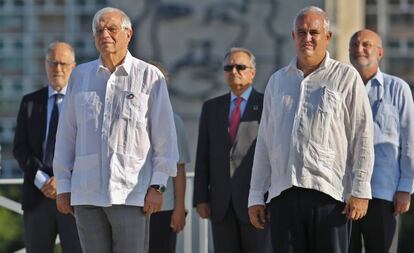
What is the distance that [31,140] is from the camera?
905cm

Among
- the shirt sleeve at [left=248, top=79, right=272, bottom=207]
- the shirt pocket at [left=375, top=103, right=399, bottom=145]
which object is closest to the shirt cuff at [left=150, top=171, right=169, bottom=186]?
the shirt sleeve at [left=248, top=79, right=272, bottom=207]

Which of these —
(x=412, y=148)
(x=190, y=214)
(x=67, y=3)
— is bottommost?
(x=190, y=214)

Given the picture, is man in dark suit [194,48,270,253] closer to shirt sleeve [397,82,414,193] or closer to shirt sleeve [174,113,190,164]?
shirt sleeve [174,113,190,164]

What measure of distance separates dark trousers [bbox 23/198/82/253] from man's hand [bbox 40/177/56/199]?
120mm

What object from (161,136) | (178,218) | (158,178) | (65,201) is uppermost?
(161,136)

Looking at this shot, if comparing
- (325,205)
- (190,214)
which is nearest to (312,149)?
(325,205)

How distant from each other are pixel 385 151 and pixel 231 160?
3.62 feet

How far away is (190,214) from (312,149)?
3.78 meters

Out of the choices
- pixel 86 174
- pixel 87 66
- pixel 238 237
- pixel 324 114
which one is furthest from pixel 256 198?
pixel 238 237

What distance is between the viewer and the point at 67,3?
17844 mm

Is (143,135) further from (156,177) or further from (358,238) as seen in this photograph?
(358,238)

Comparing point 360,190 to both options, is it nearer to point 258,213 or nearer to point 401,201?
point 258,213

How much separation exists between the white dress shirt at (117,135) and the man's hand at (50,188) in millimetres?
1527

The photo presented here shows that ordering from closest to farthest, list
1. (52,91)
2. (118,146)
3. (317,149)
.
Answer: (317,149) < (118,146) < (52,91)
